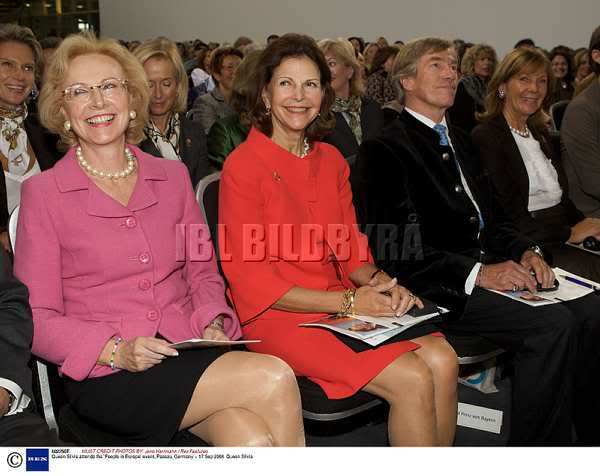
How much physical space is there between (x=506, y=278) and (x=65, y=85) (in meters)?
1.55

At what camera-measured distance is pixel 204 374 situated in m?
1.76

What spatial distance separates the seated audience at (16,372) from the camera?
1.54 metres

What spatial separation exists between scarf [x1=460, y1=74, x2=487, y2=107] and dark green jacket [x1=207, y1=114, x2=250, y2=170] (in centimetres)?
324

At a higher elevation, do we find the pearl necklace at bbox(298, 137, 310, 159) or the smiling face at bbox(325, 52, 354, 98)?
the smiling face at bbox(325, 52, 354, 98)

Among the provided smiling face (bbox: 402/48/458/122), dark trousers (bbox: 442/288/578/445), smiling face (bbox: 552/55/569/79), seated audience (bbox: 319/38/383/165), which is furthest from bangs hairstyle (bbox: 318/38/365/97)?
smiling face (bbox: 552/55/569/79)

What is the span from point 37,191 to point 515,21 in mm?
10066

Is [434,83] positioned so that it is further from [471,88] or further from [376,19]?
[376,19]

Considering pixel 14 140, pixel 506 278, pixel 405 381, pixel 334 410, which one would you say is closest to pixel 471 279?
Answer: pixel 506 278

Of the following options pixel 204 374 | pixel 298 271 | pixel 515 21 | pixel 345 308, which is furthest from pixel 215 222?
pixel 515 21

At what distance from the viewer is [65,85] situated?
200 cm

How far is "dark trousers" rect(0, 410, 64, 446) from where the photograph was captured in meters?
1.52

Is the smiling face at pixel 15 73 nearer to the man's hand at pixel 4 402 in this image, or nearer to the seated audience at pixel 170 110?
the seated audience at pixel 170 110

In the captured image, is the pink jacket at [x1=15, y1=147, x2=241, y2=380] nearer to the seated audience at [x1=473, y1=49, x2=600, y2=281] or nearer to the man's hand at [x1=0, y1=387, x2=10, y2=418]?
the man's hand at [x1=0, y1=387, x2=10, y2=418]

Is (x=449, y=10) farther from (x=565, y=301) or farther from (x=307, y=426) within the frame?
(x=307, y=426)
